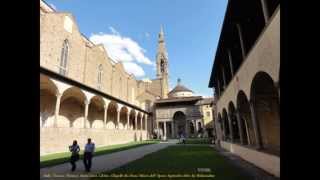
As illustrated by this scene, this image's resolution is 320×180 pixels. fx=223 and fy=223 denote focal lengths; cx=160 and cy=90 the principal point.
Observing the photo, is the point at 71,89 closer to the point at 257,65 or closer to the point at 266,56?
the point at 257,65

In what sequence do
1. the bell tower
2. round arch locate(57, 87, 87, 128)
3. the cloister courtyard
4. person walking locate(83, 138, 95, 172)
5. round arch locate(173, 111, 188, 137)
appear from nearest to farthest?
1. the cloister courtyard
2. person walking locate(83, 138, 95, 172)
3. round arch locate(57, 87, 87, 128)
4. round arch locate(173, 111, 188, 137)
5. the bell tower

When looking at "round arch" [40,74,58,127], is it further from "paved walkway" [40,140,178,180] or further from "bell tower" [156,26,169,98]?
"bell tower" [156,26,169,98]

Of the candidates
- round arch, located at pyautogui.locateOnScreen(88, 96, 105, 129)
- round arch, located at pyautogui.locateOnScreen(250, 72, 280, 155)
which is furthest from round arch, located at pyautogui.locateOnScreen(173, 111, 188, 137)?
round arch, located at pyautogui.locateOnScreen(250, 72, 280, 155)

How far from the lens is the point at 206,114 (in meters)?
55.9

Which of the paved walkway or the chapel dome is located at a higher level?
the chapel dome

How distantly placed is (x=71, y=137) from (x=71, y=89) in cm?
481

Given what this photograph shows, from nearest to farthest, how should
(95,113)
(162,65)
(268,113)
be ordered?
1. (268,113)
2. (95,113)
3. (162,65)

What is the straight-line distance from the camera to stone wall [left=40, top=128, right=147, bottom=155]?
56.1 ft

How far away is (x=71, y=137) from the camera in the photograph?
20188mm

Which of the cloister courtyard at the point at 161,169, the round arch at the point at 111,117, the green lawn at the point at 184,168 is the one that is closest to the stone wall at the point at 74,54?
the round arch at the point at 111,117

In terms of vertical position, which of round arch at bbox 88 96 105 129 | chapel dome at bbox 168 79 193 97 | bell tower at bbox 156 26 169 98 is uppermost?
bell tower at bbox 156 26 169 98

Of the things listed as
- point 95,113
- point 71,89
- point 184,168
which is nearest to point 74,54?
point 71,89
